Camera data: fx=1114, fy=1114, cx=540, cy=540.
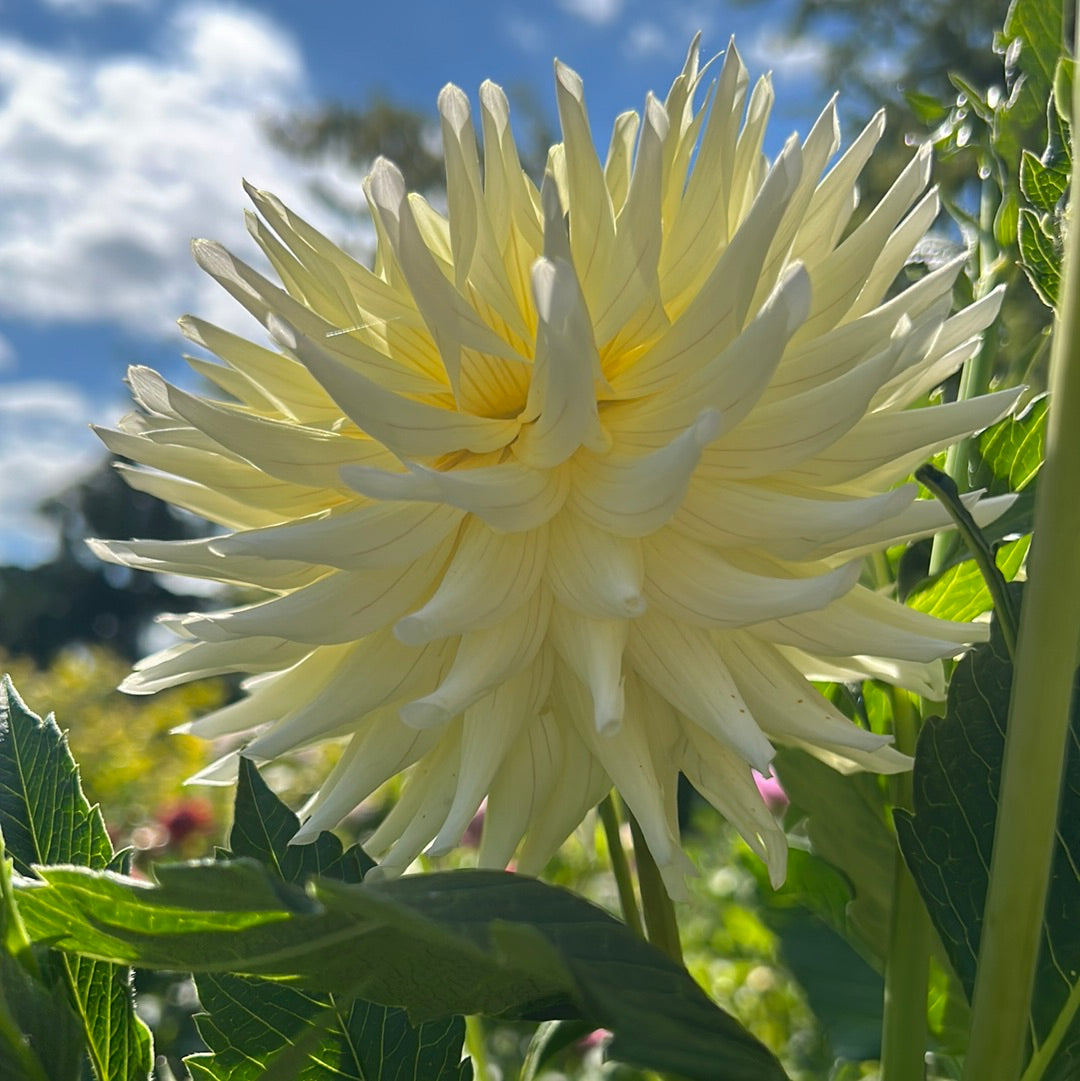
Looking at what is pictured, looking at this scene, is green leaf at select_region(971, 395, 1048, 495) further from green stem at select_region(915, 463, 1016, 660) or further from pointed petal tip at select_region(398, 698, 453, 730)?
pointed petal tip at select_region(398, 698, 453, 730)

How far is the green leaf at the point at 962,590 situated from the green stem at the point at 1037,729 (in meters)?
0.26

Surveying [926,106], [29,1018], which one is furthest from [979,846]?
[926,106]

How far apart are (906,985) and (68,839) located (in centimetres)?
39

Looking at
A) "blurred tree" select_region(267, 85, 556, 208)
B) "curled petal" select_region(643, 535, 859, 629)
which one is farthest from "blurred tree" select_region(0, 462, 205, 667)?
"curled petal" select_region(643, 535, 859, 629)

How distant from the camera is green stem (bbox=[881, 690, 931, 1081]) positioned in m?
0.51

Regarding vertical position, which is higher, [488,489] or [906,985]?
[488,489]

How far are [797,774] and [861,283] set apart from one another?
29 cm

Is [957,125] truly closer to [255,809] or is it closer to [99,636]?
[255,809]

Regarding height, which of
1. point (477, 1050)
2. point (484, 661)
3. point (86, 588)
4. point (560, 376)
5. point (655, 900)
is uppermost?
point (86, 588)

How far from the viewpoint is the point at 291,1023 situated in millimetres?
451

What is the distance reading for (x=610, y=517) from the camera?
0.47m

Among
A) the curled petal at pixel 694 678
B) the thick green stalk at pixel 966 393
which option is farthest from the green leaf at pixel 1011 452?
the curled petal at pixel 694 678

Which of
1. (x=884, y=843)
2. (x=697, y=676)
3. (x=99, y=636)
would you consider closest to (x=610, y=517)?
(x=697, y=676)

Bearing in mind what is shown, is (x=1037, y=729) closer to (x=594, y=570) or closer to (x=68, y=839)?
(x=594, y=570)
